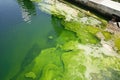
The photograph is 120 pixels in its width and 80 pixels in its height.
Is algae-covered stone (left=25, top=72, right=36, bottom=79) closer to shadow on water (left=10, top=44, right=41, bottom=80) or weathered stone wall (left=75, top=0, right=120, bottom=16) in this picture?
shadow on water (left=10, top=44, right=41, bottom=80)

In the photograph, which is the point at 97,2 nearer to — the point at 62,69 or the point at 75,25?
the point at 75,25

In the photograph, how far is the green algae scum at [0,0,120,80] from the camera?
7539mm

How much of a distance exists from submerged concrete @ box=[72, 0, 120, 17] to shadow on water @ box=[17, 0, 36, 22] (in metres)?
3.39

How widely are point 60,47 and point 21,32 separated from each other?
2.46 metres

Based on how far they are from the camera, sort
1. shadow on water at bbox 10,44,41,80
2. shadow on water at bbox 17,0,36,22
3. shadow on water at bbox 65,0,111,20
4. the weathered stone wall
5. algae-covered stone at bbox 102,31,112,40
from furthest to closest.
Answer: shadow on water at bbox 17,0,36,22, shadow on water at bbox 65,0,111,20, the weathered stone wall, algae-covered stone at bbox 102,31,112,40, shadow on water at bbox 10,44,41,80

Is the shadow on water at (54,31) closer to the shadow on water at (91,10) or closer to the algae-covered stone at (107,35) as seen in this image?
the shadow on water at (91,10)

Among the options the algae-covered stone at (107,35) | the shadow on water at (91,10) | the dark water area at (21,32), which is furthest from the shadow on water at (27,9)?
the algae-covered stone at (107,35)

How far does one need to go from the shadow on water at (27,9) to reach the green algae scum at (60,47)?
0.06m

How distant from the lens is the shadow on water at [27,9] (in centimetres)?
1145

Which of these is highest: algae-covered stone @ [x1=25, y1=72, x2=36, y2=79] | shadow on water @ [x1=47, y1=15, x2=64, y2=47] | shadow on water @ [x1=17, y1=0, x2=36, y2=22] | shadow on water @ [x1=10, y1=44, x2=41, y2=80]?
shadow on water @ [x1=17, y1=0, x2=36, y2=22]

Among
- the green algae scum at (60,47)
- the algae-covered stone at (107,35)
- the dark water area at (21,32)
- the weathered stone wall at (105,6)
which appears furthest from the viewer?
the weathered stone wall at (105,6)

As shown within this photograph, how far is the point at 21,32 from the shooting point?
10.1 meters

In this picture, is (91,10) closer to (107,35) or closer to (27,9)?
(107,35)

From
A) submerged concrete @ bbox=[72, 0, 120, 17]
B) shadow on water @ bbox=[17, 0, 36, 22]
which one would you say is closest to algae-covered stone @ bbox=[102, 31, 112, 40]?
submerged concrete @ bbox=[72, 0, 120, 17]
